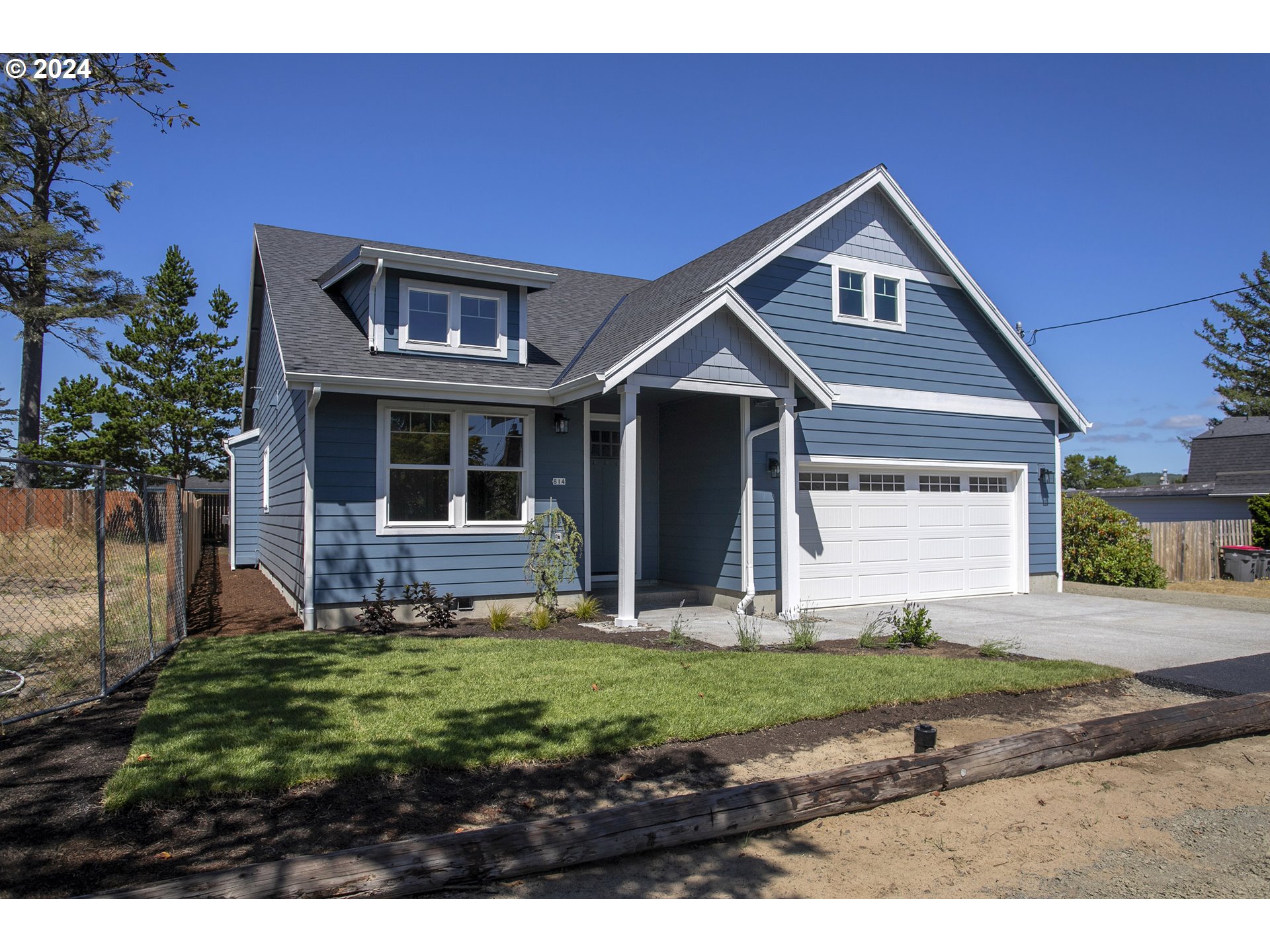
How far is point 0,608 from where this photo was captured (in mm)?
10344

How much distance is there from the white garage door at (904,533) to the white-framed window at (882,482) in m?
0.02

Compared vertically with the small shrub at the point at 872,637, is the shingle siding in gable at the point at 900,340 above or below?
above

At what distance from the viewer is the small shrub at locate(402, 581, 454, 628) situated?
10.4 m

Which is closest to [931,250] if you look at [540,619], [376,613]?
[540,619]

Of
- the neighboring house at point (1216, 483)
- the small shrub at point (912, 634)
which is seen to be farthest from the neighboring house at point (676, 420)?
the neighboring house at point (1216, 483)

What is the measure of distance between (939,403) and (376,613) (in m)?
10.2

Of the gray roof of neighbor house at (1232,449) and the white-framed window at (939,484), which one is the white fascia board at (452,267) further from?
the gray roof of neighbor house at (1232,449)

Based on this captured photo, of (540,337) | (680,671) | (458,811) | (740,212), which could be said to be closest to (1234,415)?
(740,212)

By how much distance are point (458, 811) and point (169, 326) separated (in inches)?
1502

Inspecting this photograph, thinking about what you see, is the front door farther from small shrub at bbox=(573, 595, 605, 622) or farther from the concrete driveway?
small shrub at bbox=(573, 595, 605, 622)

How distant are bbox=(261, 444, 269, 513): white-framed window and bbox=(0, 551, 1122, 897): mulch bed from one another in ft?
32.7

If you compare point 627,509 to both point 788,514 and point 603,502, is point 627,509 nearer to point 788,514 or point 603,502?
point 788,514

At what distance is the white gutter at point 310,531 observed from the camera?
1016cm

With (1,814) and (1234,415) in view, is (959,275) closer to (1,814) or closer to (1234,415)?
(1,814)
